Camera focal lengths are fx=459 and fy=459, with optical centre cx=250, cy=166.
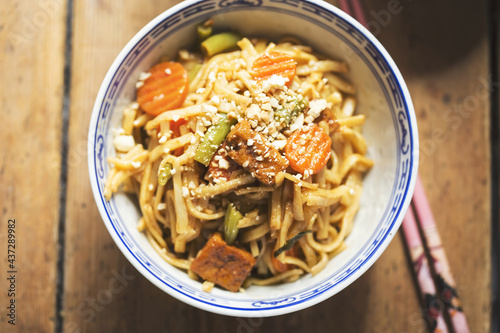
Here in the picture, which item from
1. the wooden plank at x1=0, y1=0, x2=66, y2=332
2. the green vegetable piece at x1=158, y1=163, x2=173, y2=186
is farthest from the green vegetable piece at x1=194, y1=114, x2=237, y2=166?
the wooden plank at x1=0, y1=0, x2=66, y2=332

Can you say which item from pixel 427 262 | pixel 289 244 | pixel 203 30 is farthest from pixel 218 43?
A: pixel 427 262

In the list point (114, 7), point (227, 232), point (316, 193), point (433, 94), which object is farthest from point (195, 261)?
point (433, 94)

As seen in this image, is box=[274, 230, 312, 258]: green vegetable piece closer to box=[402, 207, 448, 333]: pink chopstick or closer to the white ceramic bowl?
the white ceramic bowl

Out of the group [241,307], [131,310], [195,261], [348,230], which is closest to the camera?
[241,307]

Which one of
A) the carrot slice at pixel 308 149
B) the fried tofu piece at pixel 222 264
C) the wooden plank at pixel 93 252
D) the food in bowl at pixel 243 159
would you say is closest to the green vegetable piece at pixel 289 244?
the food in bowl at pixel 243 159

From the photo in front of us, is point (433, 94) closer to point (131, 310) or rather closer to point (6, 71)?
point (131, 310)

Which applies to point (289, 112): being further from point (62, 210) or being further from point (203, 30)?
point (62, 210)

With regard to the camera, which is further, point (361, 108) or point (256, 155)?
point (361, 108)
